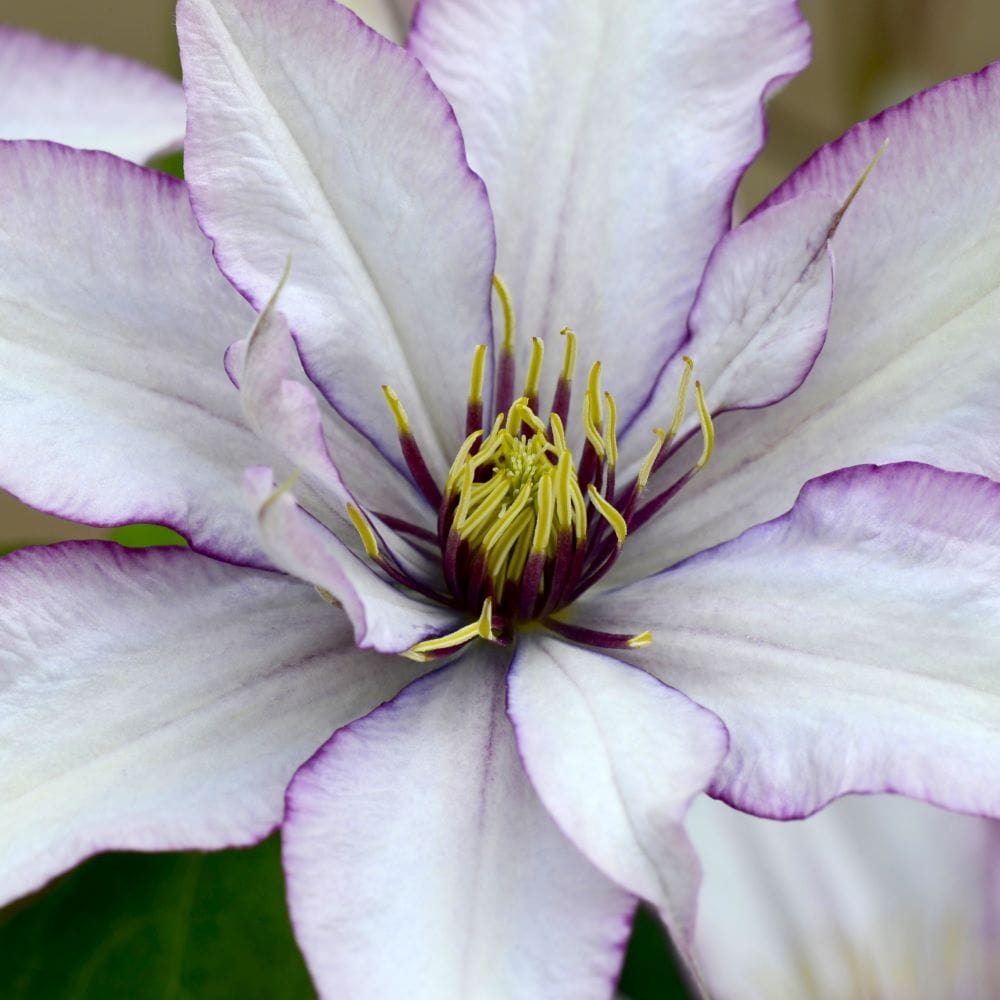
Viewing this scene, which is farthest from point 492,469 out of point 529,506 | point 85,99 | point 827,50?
point 827,50

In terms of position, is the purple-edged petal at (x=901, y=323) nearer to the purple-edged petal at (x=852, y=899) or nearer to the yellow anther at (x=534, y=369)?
the yellow anther at (x=534, y=369)

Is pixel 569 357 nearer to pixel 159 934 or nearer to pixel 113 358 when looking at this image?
pixel 113 358

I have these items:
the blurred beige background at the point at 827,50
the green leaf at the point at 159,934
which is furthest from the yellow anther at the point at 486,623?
the blurred beige background at the point at 827,50

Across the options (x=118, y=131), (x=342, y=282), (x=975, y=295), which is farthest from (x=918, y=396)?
(x=118, y=131)

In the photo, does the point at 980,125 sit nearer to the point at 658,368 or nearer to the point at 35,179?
the point at 658,368

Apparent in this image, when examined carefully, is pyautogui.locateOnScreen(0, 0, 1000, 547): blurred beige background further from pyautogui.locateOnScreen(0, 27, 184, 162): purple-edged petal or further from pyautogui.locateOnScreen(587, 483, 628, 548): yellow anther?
pyautogui.locateOnScreen(587, 483, 628, 548): yellow anther

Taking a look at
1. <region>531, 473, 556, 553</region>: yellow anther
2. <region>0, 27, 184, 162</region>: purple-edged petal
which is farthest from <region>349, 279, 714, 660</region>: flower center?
<region>0, 27, 184, 162</region>: purple-edged petal
